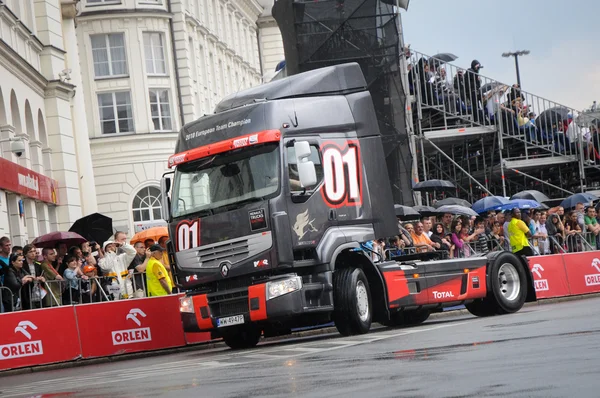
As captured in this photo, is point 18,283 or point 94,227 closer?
point 18,283

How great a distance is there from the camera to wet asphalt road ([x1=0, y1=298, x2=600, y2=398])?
26.6 ft

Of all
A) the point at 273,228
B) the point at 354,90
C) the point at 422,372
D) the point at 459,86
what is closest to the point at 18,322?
the point at 273,228

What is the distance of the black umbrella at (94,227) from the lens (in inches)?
1119

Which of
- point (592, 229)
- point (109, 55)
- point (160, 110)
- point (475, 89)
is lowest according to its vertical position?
point (592, 229)

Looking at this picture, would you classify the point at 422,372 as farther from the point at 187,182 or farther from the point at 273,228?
the point at 187,182

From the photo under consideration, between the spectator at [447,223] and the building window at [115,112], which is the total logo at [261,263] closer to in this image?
the spectator at [447,223]

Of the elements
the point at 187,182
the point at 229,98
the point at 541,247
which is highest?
the point at 229,98

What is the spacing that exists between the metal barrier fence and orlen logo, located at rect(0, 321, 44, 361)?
0.33 meters

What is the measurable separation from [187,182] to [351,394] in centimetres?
971

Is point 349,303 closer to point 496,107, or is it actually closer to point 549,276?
point 549,276

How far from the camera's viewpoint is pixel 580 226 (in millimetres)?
27875

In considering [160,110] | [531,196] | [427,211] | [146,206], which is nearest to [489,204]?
[531,196]

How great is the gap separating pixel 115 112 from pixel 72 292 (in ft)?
113

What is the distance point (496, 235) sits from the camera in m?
25.6
